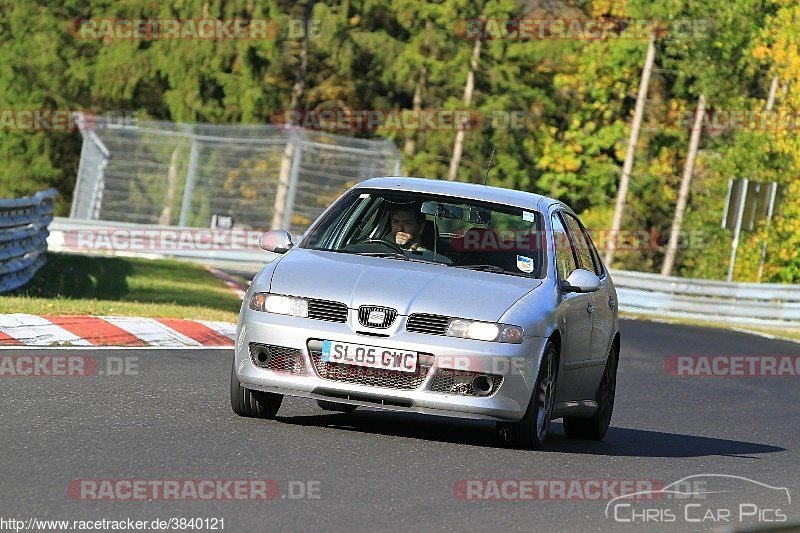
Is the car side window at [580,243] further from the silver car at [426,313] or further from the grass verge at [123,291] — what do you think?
the grass verge at [123,291]

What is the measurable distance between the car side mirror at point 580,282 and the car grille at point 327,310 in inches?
64.8

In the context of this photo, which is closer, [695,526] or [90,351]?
[695,526]

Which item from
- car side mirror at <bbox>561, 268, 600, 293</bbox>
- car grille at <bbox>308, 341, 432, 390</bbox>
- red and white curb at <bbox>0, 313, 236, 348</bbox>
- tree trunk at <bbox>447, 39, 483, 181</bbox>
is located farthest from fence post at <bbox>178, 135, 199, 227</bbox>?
car grille at <bbox>308, 341, 432, 390</bbox>

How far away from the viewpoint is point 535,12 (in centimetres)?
6762

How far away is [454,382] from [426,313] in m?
0.40

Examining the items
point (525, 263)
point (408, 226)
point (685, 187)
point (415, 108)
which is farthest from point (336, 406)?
point (415, 108)

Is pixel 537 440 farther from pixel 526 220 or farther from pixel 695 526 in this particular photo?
pixel 695 526

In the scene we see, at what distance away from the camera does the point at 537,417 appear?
10.2 m

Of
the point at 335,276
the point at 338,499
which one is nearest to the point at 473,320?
the point at 335,276

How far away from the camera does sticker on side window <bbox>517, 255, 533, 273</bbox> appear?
10.7 m

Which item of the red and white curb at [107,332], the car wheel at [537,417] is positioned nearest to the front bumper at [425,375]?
the car wheel at [537,417]

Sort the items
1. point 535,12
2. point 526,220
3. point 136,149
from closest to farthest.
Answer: point 526,220, point 136,149, point 535,12

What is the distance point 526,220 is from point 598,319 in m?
1.00

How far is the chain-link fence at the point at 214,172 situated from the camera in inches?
1441
